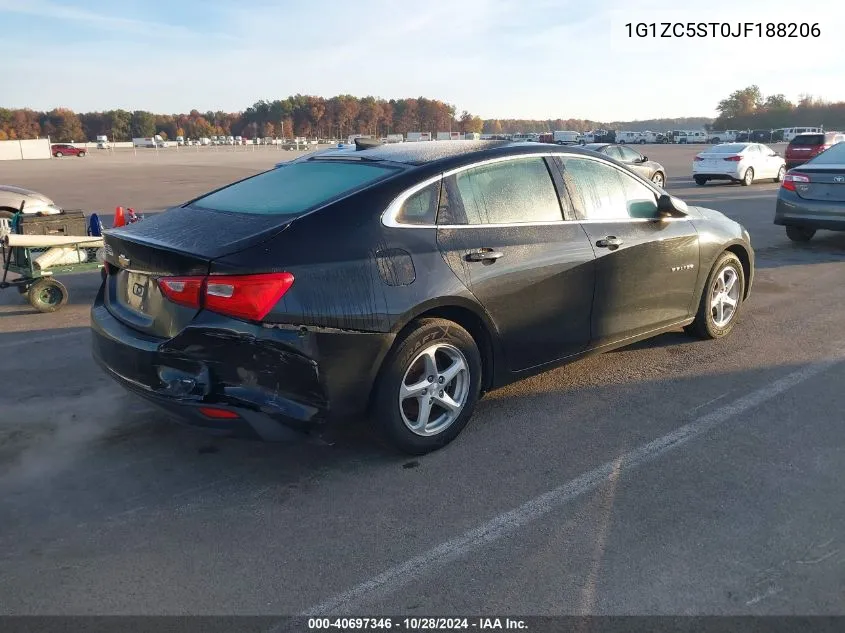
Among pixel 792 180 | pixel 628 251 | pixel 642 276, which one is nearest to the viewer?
pixel 628 251

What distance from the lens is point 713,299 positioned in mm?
6055

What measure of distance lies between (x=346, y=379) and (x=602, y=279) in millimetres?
2070

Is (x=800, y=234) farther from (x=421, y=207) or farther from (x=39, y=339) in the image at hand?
(x=39, y=339)

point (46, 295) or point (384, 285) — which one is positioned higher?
point (384, 285)

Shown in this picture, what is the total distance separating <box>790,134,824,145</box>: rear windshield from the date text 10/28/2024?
29446 millimetres

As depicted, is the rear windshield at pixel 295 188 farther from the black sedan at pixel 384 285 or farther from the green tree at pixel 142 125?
the green tree at pixel 142 125

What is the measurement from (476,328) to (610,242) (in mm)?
1263

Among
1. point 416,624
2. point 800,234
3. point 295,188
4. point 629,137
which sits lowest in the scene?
point 416,624

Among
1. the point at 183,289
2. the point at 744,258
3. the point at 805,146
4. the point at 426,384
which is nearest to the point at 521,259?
the point at 426,384

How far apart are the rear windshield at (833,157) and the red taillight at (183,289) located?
10216mm

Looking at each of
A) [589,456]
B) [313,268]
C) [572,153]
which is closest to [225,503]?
[313,268]

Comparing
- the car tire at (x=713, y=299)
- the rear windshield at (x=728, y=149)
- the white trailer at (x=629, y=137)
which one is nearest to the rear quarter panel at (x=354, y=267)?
the car tire at (x=713, y=299)

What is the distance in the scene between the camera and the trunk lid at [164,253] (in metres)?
3.53

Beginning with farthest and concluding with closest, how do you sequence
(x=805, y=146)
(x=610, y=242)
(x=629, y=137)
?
1. (x=629, y=137)
2. (x=805, y=146)
3. (x=610, y=242)
